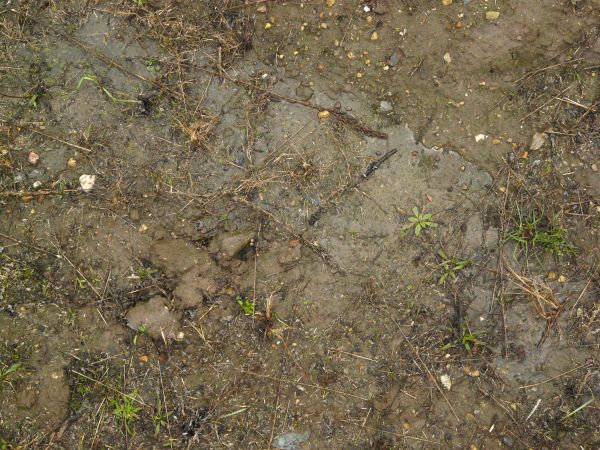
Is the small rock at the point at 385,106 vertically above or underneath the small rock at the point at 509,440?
above

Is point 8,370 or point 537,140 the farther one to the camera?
point 537,140

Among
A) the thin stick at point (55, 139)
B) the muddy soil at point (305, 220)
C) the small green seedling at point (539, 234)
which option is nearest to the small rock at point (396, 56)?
the muddy soil at point (305, 220)

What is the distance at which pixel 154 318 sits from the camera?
2787mm

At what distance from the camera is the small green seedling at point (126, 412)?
2770 mm

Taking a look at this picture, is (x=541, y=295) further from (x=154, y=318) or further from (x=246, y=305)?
(x=154, y=318)

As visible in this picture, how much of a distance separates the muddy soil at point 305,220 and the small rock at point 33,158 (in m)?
0.04

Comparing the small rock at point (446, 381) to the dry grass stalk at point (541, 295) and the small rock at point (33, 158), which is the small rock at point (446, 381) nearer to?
the dry grass stalk at point (541, 295)

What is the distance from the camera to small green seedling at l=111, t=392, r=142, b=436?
2.77 metres

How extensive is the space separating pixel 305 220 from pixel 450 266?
0.93 metres

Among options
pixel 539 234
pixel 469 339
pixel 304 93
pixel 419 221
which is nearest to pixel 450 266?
pixel 419 221

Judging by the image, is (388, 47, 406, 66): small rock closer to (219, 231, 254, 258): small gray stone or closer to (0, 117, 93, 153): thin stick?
(219, 231, 254, 258): small gray stone

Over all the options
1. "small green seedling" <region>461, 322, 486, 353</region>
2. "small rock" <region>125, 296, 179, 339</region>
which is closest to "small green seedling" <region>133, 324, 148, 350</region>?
"small rock" <region>125, 296, 179, 339</region>

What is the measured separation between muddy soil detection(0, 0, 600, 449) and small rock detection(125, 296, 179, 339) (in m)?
0.02

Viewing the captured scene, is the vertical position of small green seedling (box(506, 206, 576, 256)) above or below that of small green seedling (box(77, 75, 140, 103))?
below
